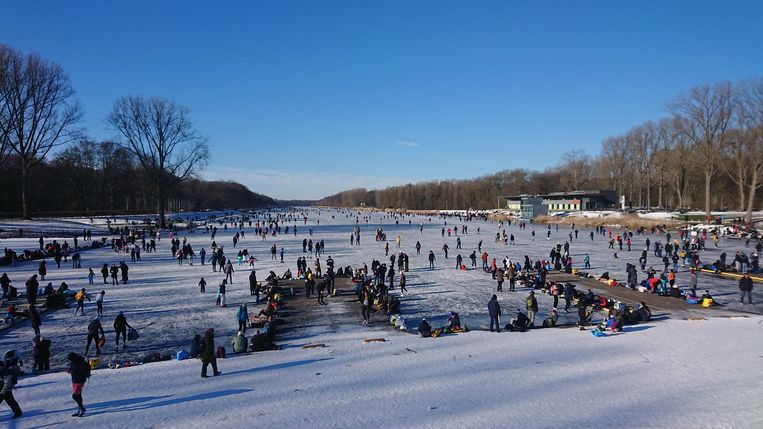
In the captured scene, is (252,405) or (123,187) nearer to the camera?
(252,405)

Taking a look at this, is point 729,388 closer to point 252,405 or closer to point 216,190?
point 252,405

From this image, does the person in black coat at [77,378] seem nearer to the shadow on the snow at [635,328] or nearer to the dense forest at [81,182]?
the shadow on the snow at [635,328]

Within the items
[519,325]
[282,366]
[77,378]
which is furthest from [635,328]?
[77,378]

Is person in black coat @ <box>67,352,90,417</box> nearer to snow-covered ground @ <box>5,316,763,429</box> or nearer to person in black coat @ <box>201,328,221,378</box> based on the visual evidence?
snow-covered ground @ <box>5,316,763,429</box>

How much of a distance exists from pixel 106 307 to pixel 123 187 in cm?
8269

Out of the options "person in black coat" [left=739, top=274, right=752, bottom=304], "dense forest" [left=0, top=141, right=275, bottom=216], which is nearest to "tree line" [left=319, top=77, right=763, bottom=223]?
"person in black coat" [left=739, top=274, right=752, bottom=304]

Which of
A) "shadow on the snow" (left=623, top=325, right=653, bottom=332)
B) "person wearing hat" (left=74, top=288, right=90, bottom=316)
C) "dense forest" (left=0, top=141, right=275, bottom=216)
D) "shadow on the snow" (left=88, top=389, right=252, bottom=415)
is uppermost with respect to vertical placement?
"dense forest" (left=0, top=141, right=275, bottom=216)

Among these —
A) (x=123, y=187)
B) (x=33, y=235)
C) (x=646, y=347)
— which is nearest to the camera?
(x=646, y=347)

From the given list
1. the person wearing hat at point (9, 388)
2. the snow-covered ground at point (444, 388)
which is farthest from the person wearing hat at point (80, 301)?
the person wearing hat at point (9, 388)

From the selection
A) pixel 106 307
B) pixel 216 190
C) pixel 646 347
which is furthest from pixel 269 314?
pixel 216 190

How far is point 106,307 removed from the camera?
51.5ft

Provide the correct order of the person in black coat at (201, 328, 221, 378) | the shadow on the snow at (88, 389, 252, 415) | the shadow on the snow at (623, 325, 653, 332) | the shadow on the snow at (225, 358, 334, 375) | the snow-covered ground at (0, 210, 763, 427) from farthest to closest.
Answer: the shadow on the snow at (623, 325, 653, 332)
the shadow on the snow at (225, 358, 334, 375)
the person in black coat at (201, 328, 221, 378)
the shadow on the snow at (88, 389, 252, 415)
the snow-covered ground at (0, 210, 763, 427)

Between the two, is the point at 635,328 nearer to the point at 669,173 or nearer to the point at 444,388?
the point at 444,388

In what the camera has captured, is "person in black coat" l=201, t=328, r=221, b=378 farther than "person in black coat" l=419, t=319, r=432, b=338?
No
